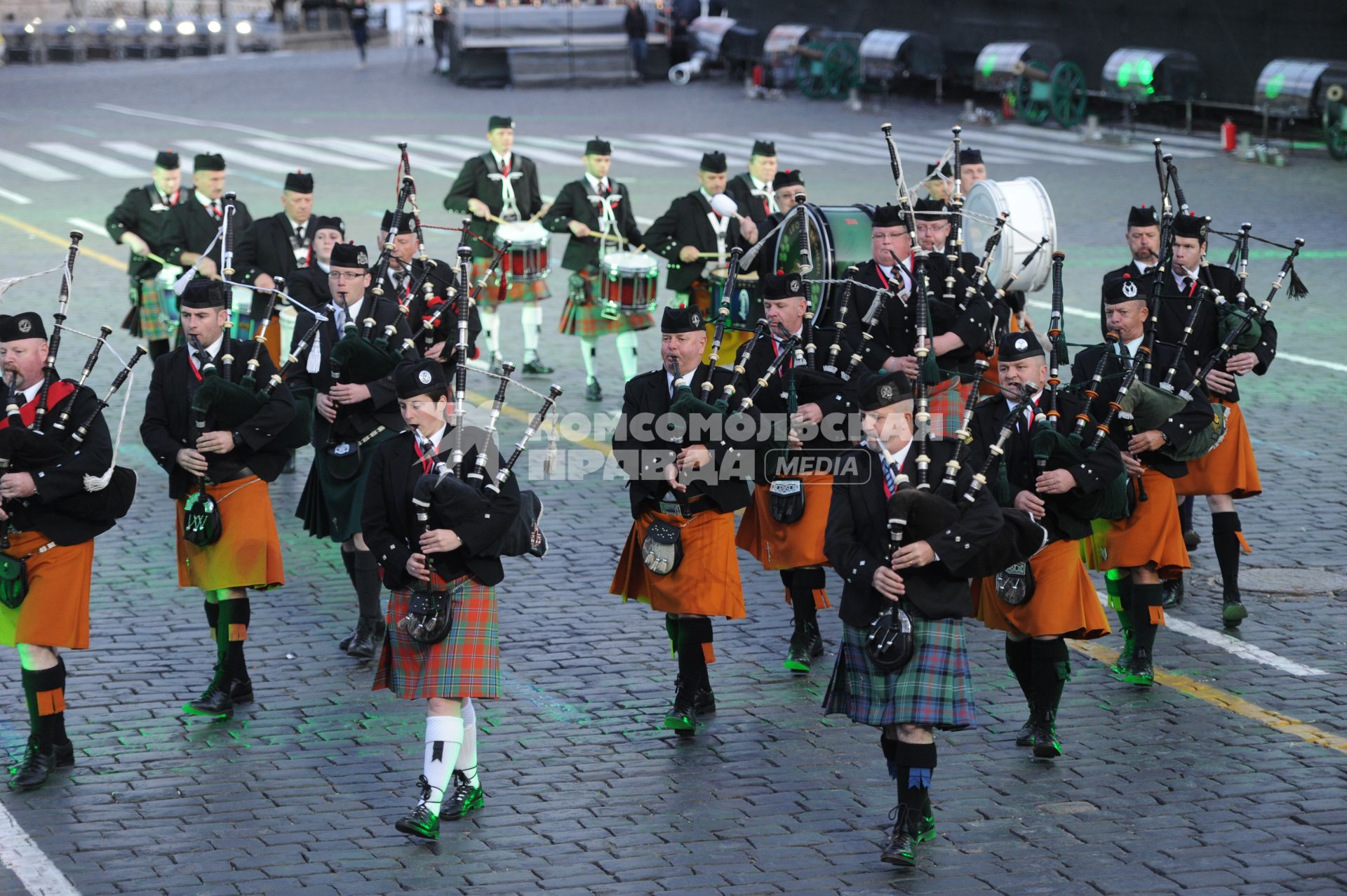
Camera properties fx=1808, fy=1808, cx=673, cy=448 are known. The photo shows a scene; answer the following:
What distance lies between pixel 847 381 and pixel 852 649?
9.26ft

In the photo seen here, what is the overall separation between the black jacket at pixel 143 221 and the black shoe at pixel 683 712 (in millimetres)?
7701

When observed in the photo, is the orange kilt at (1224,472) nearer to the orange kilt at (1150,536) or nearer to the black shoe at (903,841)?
the orange kilt at (1150,536)

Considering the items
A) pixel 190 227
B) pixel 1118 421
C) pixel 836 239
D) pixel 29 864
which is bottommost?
pixel 29 864

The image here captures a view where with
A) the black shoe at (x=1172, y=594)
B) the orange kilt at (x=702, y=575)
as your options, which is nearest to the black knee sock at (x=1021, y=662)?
the orange kilt at (x=702, y=575)

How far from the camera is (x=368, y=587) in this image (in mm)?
9984

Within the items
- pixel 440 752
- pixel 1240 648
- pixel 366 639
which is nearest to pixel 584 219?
pixel 366 639

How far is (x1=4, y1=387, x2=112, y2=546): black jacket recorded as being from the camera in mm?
8258

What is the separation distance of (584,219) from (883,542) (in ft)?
29.1

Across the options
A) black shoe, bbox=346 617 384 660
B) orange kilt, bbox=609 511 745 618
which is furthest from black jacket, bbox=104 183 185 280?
orange kilt, bbox=609 511 745 618

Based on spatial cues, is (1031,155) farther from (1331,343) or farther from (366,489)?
(366,489)

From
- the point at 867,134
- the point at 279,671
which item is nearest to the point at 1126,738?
the point at 279,671

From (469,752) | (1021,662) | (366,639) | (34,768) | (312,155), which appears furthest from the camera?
(312,155)

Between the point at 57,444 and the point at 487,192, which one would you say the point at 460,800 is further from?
the point at 487,192

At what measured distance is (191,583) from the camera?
30.5ft
